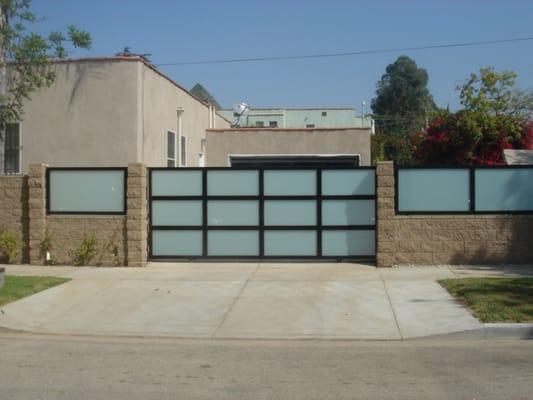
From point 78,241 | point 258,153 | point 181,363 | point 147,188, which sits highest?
point 258,153

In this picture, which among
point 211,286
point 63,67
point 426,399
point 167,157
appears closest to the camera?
point 426,399

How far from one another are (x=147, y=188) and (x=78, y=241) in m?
1.90

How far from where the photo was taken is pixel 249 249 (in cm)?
1549

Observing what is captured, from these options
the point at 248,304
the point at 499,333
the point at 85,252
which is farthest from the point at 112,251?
the point at 499,333

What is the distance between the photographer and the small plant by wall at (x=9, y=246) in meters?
15.3

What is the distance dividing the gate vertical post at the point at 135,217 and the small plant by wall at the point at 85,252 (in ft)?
2.54

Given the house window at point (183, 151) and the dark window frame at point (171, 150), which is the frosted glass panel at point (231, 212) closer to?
the dark window frame at point (171, 150)

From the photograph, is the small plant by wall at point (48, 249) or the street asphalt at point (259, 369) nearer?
the street asphalt at point (259, 369)

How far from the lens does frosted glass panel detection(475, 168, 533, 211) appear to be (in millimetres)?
14672

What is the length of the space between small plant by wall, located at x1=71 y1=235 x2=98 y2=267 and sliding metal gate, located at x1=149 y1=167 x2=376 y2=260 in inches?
48.9

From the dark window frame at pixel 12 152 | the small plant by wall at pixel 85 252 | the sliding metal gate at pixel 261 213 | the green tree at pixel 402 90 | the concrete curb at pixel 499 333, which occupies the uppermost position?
the green tree at pixel 402 90

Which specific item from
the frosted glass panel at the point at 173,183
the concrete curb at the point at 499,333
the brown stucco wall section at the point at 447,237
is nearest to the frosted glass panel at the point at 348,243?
the brown stucco wall section at the point at 447,237

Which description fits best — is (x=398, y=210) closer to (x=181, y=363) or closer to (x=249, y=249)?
(x=249, y=249)

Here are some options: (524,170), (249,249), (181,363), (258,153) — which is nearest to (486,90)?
(258,153)
